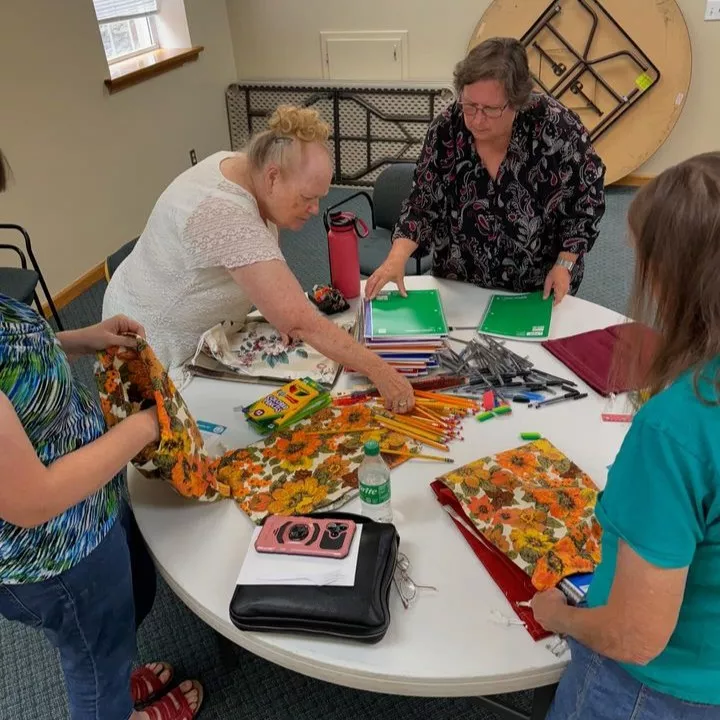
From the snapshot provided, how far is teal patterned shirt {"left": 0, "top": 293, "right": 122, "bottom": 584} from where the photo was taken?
0.94 meters

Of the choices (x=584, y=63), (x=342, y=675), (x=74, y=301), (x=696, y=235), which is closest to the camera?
(x=696, y=235)

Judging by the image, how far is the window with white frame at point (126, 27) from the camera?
4059 millimetres

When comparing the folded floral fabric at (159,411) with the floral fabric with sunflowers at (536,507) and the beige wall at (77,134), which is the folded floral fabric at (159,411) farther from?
the beige wall at (77,134)

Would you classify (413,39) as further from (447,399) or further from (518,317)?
(447,399)

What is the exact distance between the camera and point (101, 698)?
4.02 ft

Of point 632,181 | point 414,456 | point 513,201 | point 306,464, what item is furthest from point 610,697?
point 632,181

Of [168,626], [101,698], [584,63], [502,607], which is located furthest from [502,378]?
[584,63]

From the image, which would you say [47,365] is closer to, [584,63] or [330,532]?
[330,532]

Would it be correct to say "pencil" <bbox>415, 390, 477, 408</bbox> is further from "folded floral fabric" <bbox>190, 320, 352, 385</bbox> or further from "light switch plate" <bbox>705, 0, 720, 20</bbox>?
"light switch plate" <bbox>705, 0, 720, 20</bbox>

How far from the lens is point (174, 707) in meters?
1.59

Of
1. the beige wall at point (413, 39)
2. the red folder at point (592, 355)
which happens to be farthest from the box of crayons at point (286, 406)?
the beige wall at point (413, 39)

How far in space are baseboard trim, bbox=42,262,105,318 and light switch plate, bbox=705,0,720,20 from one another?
406 centimetres

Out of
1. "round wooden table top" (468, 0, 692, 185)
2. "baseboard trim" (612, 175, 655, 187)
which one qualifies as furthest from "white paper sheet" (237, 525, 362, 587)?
"baseboard trim" (612, 175, 655, 187)

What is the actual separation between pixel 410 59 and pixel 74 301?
9.41ft
